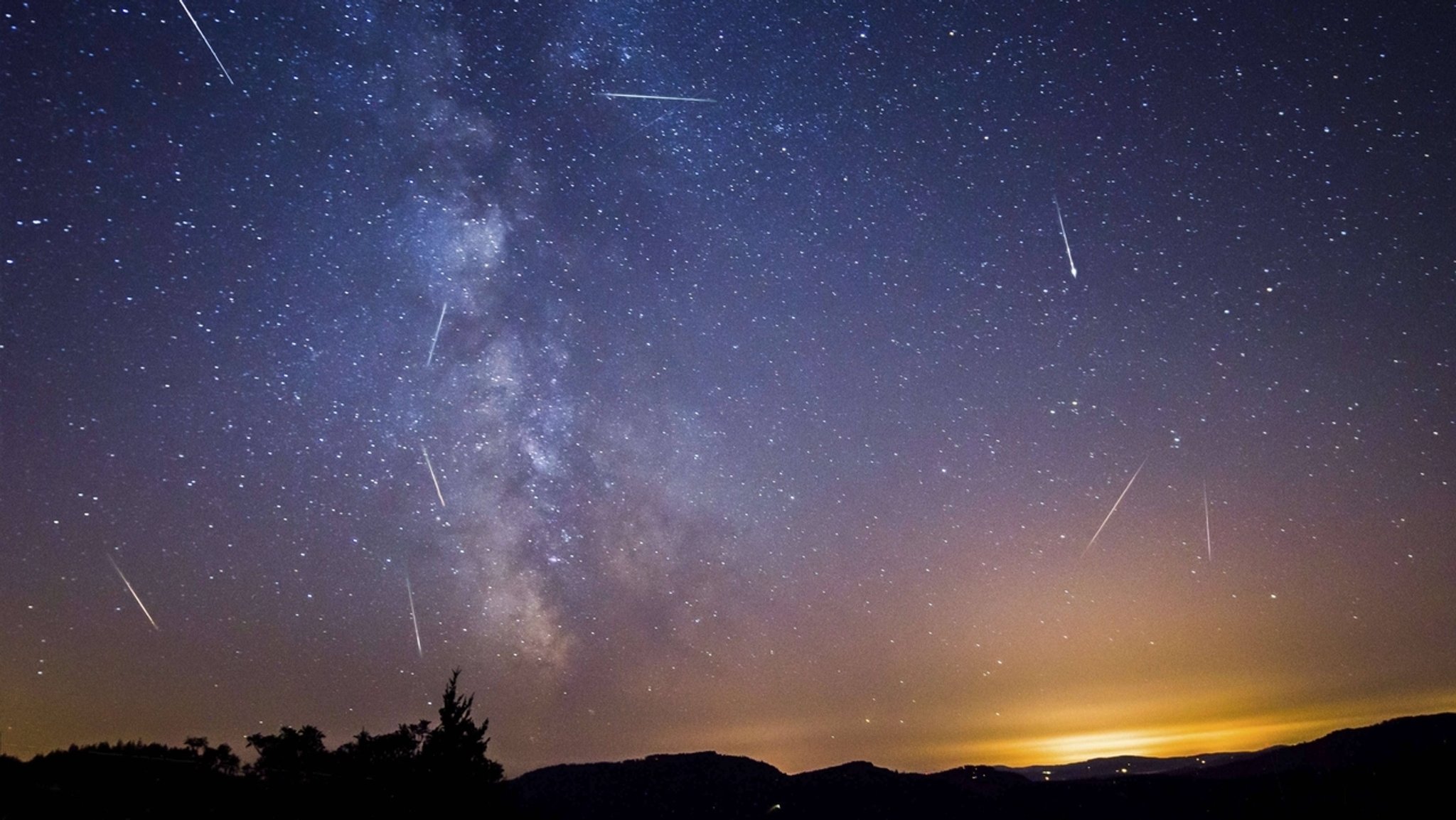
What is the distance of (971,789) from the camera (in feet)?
377

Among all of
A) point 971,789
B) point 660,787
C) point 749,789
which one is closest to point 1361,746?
point 971,789

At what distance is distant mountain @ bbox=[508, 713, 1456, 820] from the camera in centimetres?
7650

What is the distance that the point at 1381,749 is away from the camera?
120625 mm

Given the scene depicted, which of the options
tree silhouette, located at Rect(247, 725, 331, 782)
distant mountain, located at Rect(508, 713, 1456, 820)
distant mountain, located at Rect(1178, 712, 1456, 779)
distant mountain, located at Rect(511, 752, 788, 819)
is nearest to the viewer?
tree silhouette, located at Rect(247, 725, 331, 782)

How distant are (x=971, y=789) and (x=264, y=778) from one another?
374 feet

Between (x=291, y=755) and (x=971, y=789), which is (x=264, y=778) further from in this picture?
(x=971, y=789)

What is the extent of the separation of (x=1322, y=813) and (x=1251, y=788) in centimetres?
1975

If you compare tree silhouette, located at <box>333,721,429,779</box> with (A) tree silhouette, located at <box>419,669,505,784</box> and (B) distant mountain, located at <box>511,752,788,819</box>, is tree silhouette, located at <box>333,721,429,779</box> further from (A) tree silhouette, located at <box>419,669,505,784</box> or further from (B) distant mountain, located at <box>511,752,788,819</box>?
(B) distant mountain, located at <box>511,752,788,819</box>

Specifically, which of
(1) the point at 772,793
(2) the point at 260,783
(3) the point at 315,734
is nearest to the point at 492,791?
(2) the point at 260,783

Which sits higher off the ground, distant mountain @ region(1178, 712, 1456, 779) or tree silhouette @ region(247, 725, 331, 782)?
tree silhouette @ region(247, 725, 331, 782)

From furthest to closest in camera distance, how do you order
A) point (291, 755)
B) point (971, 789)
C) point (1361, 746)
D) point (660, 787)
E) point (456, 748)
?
point (1361, 746), point (971, 789), point (660, 787), point (291, 755), point (456, 748)

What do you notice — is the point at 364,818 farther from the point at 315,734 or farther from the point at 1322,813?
the point at 1322,813

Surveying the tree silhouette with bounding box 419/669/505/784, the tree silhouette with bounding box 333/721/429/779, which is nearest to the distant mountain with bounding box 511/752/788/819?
the tree silhouette with bounding box 333/721/429/779

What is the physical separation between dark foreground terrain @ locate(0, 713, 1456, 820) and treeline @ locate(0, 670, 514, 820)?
0.08 m
